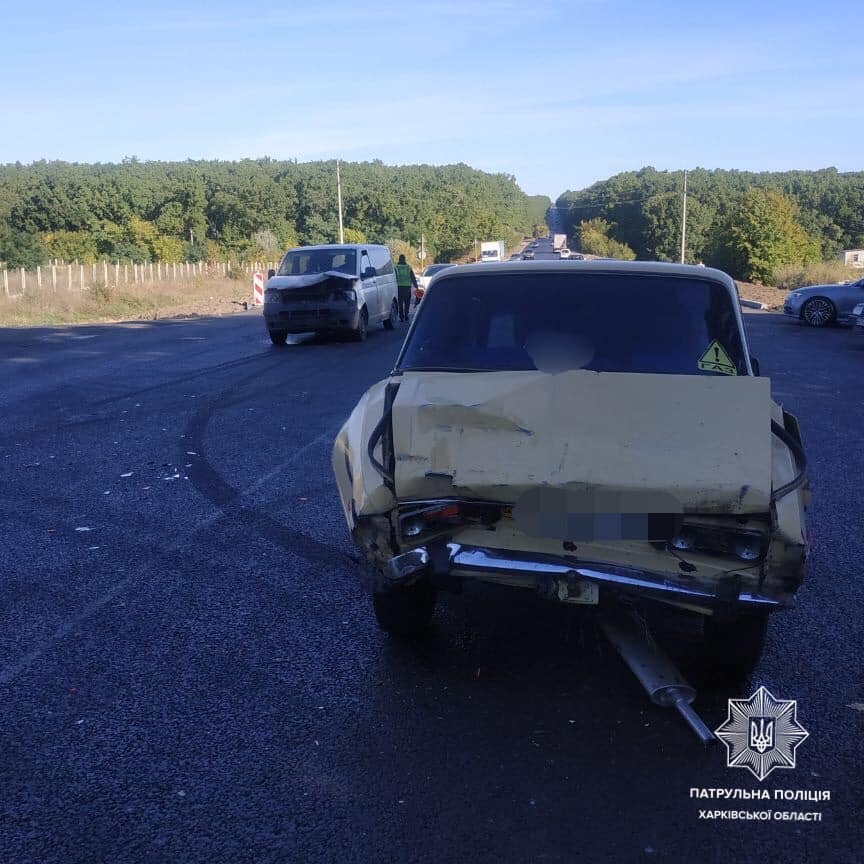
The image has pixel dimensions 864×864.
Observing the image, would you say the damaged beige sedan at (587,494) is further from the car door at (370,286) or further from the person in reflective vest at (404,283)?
the person in reflective vest at (404,283)

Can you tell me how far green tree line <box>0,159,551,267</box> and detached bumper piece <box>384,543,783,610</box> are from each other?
60.9 m

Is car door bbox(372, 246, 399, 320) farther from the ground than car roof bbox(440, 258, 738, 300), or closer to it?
closer to it

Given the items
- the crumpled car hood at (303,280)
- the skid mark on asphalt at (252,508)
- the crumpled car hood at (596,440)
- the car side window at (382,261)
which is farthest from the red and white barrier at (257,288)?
the crumpled car hood at (596,440)

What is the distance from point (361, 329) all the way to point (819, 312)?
13.1m

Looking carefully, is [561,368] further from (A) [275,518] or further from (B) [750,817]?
(A) [275,518]

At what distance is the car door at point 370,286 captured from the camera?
20.1 meters

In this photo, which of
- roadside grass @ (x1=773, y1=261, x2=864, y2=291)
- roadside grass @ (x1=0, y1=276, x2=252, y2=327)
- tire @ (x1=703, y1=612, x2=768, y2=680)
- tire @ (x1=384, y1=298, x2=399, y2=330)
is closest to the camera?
tire @ (x1=703, y1=612, x2=768, y2=680)

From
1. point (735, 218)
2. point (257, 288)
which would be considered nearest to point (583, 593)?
point (257, 288)

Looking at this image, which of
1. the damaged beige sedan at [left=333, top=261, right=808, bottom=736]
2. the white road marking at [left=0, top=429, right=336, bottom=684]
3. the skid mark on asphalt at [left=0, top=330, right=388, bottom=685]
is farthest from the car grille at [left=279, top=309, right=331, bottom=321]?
the damaged beige sedan at [left=333, top=261, right=808, bottom=736]

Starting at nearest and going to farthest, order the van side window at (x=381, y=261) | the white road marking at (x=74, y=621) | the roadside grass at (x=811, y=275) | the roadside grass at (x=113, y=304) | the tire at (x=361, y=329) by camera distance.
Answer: the white road marking at (x=74, y=621) → the tire at (x=361, y=329) → the van side window at (x=381, y=261) → the roadside grass at (x=113, y=304) → the roadside grass at (x=811, y=275)

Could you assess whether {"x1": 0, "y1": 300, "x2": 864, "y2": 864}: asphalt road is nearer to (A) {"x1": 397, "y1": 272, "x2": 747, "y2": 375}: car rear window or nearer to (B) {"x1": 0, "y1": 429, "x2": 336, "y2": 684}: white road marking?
(B) {"x1": 0, "y1": 429, "x2": 336, "y2": 684}: white road marking

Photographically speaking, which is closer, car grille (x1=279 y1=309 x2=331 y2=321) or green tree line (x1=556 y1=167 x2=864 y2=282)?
car grille (x1=279 y1=309 x2=331 y2=321)

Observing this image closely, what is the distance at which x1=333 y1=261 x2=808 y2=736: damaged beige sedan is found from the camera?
11.5 feet

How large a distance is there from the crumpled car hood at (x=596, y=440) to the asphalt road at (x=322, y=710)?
0.91m
